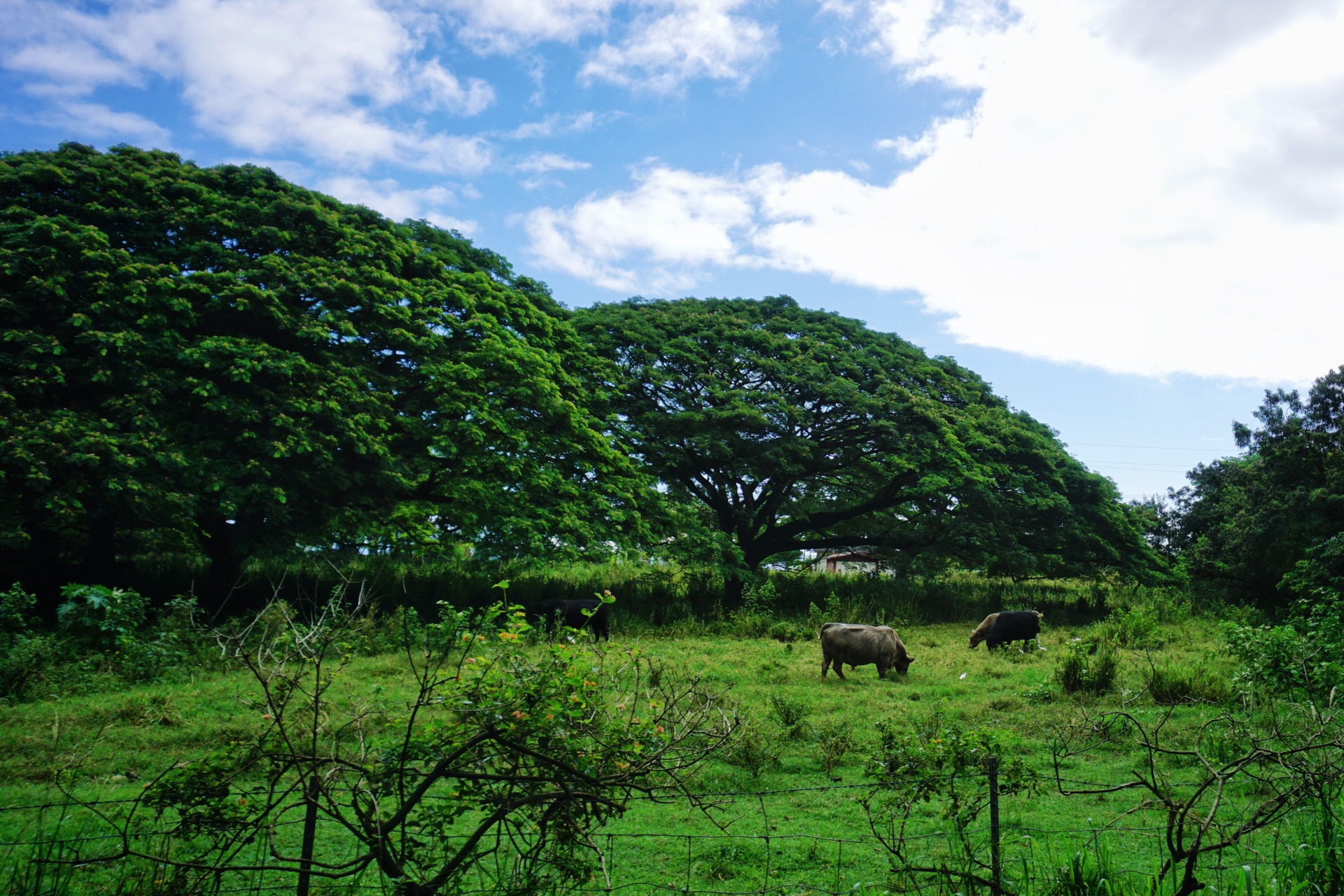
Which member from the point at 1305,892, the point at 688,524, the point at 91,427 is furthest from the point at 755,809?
the point at 688,524

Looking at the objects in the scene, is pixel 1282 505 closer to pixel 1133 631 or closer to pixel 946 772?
pixel 1133 631

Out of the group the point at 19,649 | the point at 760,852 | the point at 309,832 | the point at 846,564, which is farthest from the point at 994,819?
the point at 846,564

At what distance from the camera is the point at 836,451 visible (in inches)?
906

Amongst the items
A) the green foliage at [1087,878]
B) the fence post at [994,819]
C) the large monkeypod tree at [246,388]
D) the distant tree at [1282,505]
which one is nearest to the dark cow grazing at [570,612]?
the large monkeypod tree at [246,388]

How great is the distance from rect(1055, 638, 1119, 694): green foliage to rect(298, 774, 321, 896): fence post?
10211mm

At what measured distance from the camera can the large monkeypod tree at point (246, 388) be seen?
13016 millimetres

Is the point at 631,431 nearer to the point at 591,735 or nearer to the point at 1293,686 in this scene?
the point at 1293,686

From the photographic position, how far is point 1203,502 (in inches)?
1075

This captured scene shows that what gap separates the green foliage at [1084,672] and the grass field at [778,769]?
0.21 metres

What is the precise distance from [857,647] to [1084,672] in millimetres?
3329

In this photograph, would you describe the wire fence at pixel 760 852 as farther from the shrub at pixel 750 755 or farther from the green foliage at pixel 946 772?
the shrub at pixel 750 755

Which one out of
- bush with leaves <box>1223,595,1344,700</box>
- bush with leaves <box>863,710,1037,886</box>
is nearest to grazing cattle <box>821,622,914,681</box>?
bush with leaves <box>863,710,1037,886</box>

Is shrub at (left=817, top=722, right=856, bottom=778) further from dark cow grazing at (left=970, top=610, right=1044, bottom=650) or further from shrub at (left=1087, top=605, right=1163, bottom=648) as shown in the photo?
shrub at (left=1087, top=605, right=1163, bottom=648)

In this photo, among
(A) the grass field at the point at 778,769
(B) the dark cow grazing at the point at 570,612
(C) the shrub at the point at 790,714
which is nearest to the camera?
(A) the grass field at the point at 778,769
